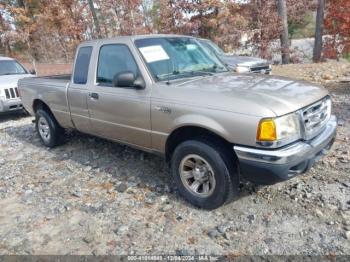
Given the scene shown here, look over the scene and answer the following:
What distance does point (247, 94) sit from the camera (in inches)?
124

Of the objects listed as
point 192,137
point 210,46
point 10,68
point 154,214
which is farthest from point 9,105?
point 192,137

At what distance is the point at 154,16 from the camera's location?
65.7 feet

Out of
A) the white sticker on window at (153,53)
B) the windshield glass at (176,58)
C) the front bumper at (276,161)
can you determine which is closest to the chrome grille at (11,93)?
the windshield glass at (176,58)

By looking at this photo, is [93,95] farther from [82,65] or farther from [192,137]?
[192,137]

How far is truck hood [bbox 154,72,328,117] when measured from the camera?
2.94 metres

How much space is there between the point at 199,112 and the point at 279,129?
0.81m

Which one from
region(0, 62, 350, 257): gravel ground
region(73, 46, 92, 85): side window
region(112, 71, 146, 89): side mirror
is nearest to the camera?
region(0, 62, 350, 257): gravel ground

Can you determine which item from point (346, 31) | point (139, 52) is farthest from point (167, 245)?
point (346, 31)

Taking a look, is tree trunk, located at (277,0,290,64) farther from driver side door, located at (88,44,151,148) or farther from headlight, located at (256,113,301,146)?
headlight, located at (256,113,301,146)

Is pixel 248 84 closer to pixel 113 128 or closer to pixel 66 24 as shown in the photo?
pixel 113 128

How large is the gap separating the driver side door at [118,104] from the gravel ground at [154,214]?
0.68 metres

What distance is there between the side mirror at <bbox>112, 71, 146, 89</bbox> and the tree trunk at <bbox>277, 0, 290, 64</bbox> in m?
15.1

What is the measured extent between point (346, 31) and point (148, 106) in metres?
17.4

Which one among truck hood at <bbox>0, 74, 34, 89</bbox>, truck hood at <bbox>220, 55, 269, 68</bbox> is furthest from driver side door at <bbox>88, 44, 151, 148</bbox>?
truck hood at <bbox>0, 74, 34, 89</bbox>
